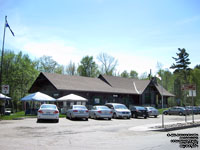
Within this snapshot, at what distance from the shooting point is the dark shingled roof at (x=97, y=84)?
37.4 m

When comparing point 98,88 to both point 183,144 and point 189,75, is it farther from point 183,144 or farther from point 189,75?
point 189,75

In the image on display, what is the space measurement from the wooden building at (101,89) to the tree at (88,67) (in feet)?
80.2

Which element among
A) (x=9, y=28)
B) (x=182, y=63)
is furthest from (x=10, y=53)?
(x=182, y=63)

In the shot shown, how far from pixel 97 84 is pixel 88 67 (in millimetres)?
32981

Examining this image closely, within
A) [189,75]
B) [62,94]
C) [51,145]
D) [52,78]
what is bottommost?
[51,145]

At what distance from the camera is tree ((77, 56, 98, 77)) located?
249 feet

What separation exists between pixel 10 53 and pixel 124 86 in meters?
27.9

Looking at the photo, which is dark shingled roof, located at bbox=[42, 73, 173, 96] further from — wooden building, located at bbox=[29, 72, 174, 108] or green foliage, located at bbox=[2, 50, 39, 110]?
green foliage, located at bbox=[2, 50, 39, 110]

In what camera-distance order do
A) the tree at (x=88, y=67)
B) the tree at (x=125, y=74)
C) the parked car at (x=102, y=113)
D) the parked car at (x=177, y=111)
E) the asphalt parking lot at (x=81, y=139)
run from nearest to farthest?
the asphalt parking lot at (x=81, y=139) → the parked car at (x=102, y=113) → the parked car at (x=177, y=111) → the tree at (x=88, y=67) → the tree at (x=125, y=74)

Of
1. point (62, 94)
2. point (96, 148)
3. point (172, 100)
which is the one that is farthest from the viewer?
point (172, 100)

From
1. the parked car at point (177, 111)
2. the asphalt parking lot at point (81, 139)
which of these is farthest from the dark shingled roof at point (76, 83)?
the asphalt parking lot at point (81, 139)

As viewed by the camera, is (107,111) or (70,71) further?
(70,71)

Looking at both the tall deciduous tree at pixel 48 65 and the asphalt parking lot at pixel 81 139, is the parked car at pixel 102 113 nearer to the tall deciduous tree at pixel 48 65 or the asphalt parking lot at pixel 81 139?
the asphalt parking lot at pixel 81 139

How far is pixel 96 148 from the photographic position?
912 centimetres
